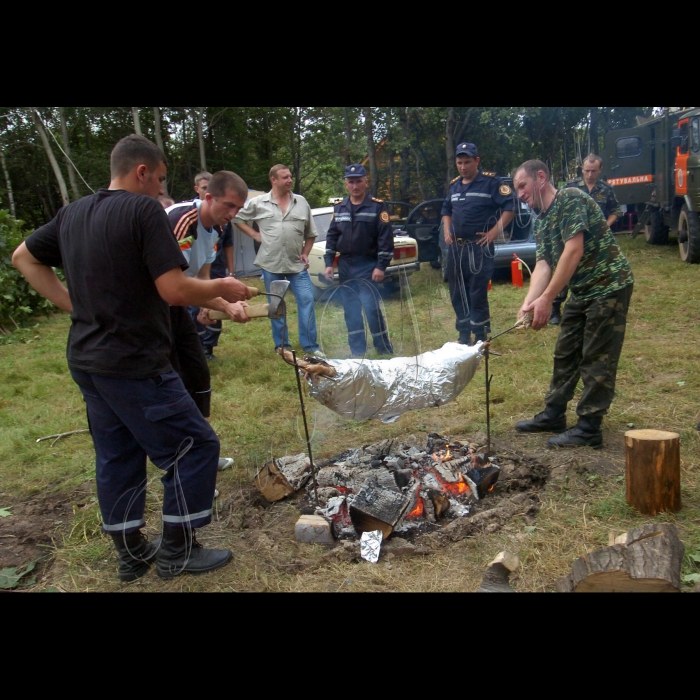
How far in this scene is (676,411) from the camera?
13.8 ft

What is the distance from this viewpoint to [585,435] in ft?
12.3

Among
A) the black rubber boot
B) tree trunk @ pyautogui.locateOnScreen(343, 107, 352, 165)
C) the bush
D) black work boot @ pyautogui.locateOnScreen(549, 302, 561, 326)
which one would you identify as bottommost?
black work boot @ pyautogui.locateOnScreen(549, 302, 561, 326)

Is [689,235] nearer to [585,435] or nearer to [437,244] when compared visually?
[437,244]

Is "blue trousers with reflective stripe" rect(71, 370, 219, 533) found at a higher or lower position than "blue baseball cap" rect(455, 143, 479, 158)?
lower

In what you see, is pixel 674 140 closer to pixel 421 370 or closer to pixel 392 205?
pixel 392 205

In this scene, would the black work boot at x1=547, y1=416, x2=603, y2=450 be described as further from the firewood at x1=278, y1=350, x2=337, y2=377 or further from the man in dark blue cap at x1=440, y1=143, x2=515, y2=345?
the man in dark blue cap at x1=440, y1=143, x2=515, y2=345

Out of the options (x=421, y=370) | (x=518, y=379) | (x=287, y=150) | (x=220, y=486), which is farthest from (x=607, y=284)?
(x=287, y=150)

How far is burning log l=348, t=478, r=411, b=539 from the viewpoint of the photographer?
117 inches

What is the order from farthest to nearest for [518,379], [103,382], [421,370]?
[518,379] → [421,370] → [103,382]

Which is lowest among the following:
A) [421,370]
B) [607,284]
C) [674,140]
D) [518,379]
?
[518,379]

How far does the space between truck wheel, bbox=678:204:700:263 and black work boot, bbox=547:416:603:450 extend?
7.20m

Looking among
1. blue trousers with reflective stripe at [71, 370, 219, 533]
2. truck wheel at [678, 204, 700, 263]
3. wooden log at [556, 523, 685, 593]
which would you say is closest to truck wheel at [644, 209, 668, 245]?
truck wheel at [678, 204, 700, 263]

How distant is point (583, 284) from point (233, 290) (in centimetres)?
221

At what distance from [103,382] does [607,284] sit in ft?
9.38
